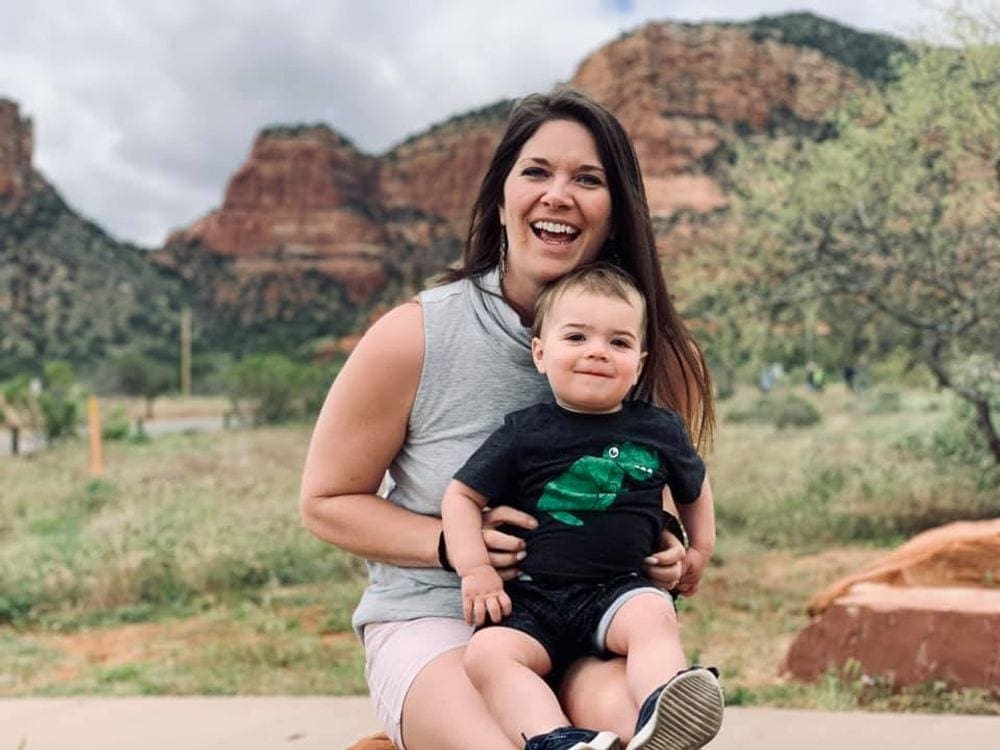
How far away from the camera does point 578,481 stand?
197cm

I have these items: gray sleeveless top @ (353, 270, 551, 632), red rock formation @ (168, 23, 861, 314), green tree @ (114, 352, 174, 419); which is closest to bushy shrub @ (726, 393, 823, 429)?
gray sleeveless top @ (353, 270, 551, 632)

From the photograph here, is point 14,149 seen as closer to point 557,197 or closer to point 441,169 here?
point 441,169

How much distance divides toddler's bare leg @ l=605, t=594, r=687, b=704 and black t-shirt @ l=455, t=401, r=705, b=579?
0.32ft

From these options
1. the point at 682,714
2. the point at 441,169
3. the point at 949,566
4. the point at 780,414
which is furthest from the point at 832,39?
the point at 682,714

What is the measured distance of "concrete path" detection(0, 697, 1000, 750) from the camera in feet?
10.0

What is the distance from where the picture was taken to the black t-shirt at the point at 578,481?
1.95m

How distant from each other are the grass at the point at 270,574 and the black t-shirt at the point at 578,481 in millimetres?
2690

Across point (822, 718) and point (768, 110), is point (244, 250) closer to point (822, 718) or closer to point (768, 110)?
point (768, 110)

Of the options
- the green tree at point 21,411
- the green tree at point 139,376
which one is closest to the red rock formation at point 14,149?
the green tree at point 139,376

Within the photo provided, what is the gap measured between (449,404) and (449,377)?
0.05 m

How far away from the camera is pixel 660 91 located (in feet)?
205

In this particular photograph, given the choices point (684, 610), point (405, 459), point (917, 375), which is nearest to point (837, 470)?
point (917, 375)

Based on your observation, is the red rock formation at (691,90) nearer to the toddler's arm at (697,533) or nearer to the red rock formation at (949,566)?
the red rock formation at (949,566)

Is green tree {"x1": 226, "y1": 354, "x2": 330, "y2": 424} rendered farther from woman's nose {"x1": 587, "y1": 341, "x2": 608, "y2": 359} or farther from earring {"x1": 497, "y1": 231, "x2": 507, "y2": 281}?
woman's nose {"x1": 587, "y1": 341, "x2": 608, "y2": 359}
